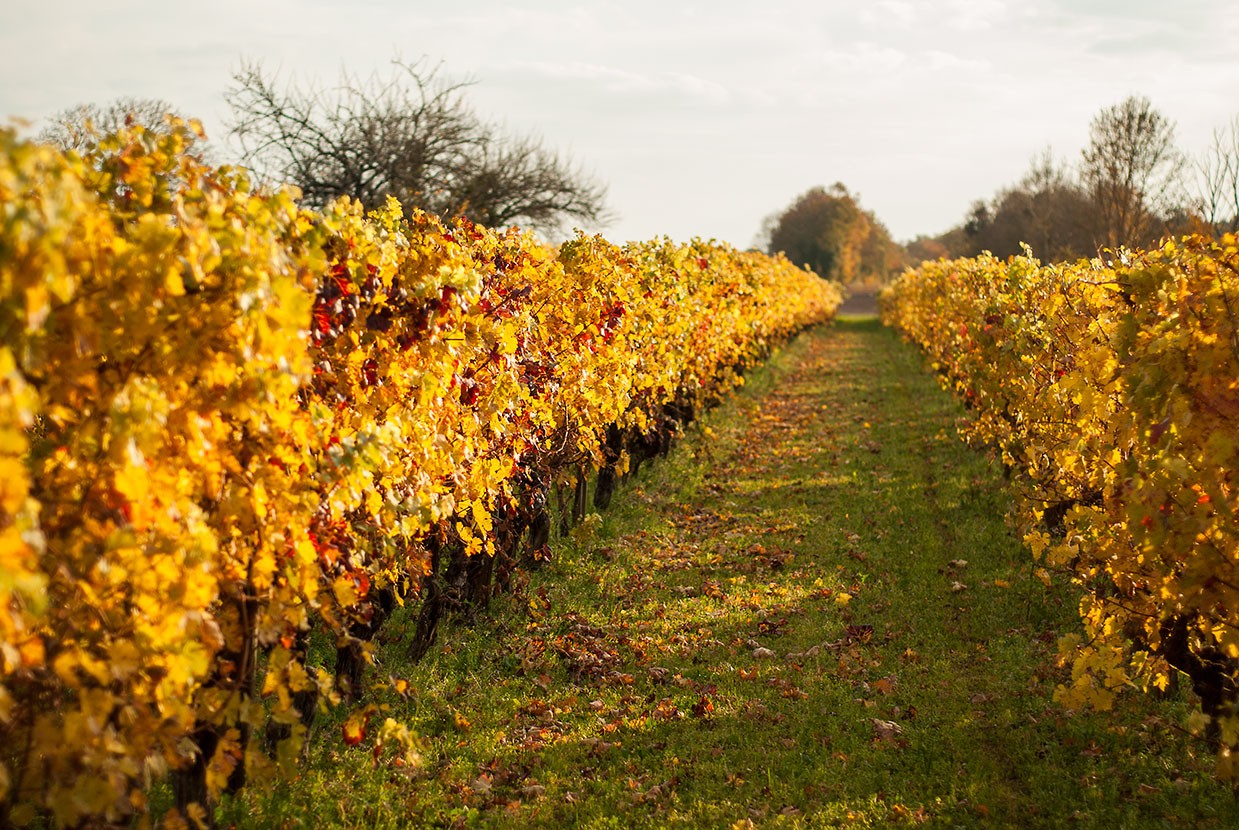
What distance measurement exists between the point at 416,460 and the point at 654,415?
6.30 m

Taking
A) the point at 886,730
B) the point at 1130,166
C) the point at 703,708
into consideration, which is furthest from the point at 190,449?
the point at 1130,166

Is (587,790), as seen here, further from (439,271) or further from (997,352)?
(997,352)

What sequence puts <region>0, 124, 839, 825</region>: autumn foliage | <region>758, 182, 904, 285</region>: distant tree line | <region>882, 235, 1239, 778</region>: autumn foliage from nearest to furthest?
<region>0, 124, 839, 825</region>: autumn foliage → <region>882, 235, 1239, 778</region>: autumn foliage → <region>758, 182, 904, 285</region>: distant tree line

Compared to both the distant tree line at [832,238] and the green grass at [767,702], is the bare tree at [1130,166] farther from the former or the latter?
the distant tree line at [832,238]

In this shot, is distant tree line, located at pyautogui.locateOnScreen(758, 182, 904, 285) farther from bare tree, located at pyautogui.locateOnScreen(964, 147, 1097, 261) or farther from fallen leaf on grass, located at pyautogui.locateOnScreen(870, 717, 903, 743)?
fallen leaf on grass, located at pyautogui.locateOnScreen(870, 717, 903, 743)

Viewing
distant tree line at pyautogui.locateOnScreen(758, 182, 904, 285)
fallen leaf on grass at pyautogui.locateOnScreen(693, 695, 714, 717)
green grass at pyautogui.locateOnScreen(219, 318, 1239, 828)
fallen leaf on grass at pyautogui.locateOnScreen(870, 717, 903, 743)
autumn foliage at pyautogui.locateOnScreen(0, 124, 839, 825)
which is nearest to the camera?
autumn foliage at pyautogui.locateOnScreen(0, 124, 839, 825)

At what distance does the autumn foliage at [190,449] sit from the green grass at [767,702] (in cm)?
64

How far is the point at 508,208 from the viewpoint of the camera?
3328 centimetres

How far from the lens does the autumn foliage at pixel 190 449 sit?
2643mm

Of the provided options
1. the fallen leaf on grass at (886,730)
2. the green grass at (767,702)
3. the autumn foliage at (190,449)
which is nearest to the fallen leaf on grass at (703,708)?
the green grass at (767,702)

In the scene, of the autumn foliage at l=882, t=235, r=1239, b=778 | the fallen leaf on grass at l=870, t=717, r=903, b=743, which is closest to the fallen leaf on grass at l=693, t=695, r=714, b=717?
the fallen leaf on grass at l=870, t=717, r=903, b=743

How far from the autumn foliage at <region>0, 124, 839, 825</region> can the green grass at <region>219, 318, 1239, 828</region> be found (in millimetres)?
635

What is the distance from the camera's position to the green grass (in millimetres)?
4629

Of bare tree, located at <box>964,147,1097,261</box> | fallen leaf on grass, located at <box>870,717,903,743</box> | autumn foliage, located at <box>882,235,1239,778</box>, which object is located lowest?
fallen leaf on grass, located at <box>870,717,903,743</box>
